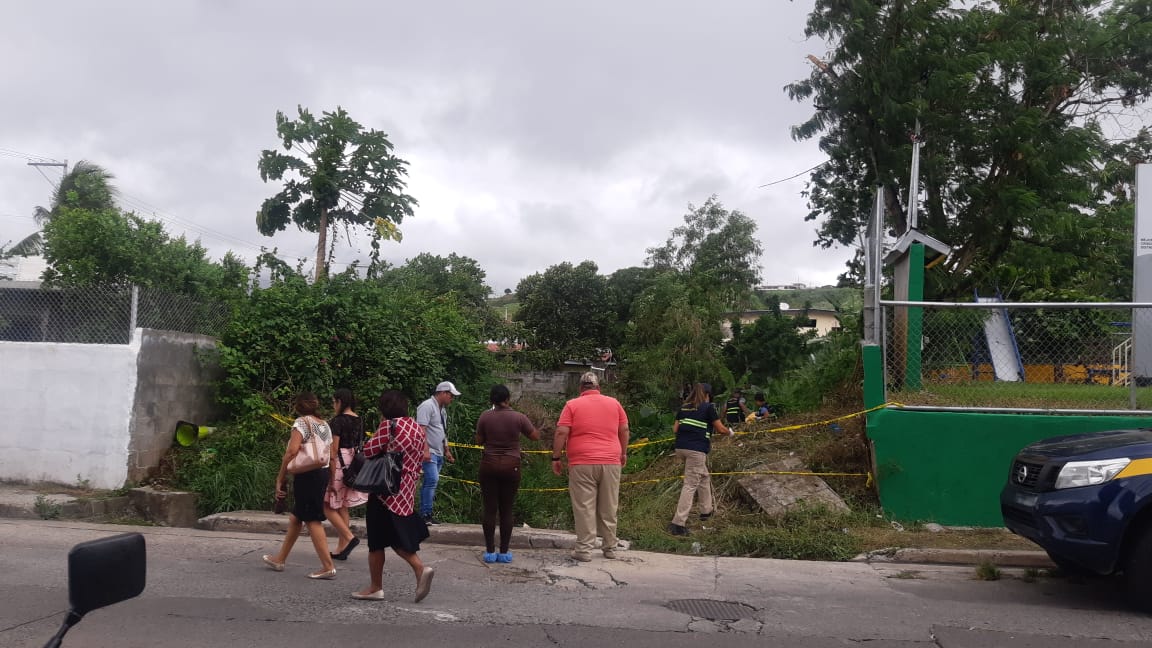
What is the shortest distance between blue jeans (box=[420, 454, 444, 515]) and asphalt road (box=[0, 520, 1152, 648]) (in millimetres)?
1078

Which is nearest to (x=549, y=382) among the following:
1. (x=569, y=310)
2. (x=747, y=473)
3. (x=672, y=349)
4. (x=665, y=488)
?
(x=672, y=349)

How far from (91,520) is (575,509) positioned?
5.54 meters

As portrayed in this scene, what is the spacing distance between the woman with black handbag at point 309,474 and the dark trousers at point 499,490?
1.38 meters

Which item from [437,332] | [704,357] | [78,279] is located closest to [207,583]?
[437,332]

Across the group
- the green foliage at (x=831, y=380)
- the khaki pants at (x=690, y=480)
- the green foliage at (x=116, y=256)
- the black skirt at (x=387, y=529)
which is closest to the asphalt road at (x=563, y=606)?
the black skirt at (x=387, y=529)

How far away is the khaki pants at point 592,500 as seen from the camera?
8172 mm

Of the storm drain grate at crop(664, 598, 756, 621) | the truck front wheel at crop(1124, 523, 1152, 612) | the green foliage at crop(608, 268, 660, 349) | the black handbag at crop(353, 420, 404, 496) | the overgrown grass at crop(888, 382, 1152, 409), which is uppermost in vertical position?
the green foliage at crop(608, 268, 660, 349)

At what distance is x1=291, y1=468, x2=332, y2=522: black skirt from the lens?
7.23m

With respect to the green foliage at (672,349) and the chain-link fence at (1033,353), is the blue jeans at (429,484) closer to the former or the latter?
the chain-link fence at (1033,353)

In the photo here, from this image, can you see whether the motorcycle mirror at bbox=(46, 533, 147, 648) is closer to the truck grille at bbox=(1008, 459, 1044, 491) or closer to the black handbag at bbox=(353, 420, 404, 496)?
the black handbag at bbox=(353, 420, 404, 496)

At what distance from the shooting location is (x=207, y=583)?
691 cm

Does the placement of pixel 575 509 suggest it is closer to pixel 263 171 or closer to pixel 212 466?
pixel 212 466

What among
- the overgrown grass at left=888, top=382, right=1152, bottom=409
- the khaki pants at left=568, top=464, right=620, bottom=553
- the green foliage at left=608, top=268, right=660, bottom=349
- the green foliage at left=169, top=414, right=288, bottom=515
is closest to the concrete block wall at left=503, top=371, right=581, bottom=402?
the green foliage at left=608, top=268, right=660, bottom=349

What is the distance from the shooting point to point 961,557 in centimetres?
816
